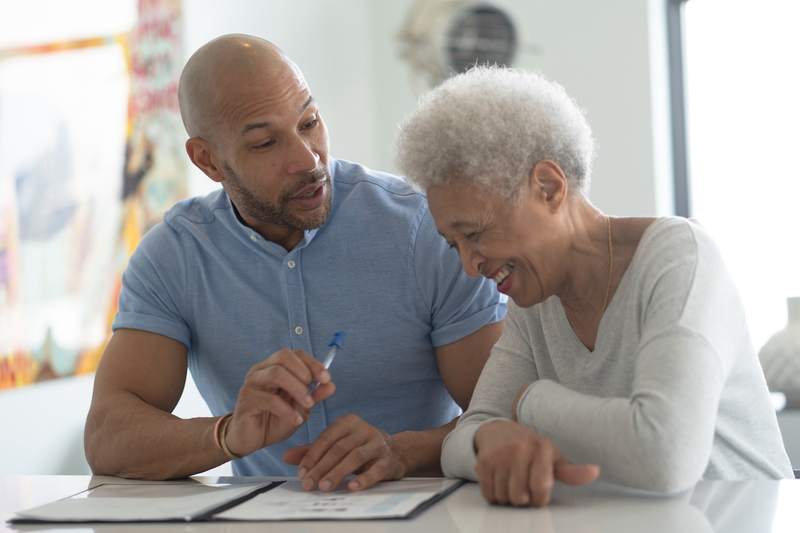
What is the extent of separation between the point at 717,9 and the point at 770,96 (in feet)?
1.43

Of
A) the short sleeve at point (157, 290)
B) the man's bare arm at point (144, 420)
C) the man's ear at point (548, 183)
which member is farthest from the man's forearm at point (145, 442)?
the man's ear at point (548, 183)

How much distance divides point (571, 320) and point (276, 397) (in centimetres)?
46

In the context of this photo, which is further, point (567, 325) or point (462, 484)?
point (567, 325)

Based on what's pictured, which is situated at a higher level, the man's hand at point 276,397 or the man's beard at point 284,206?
the man's beard at point 284,206

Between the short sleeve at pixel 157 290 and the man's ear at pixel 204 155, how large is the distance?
0.45 ft

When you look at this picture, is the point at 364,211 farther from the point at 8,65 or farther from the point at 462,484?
the point at 8,65

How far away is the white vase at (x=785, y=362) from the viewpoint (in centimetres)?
292

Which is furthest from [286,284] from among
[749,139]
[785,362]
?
[749,139]

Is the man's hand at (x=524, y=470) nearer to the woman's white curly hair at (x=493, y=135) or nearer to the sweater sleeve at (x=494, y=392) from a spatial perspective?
the sweater sleeve at (x=494, y=392)

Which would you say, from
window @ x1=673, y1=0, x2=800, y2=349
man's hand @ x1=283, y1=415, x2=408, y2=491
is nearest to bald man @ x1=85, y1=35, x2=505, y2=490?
man's hand @ x1=283, y1=415, x2=408, y2=491

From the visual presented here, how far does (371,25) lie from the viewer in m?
5.05

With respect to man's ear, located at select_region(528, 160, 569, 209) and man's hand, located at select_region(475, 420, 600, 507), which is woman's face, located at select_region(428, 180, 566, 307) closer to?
man's ear, located at select_region(528, 160, 569, 209)

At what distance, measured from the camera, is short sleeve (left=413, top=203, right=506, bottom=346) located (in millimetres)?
1993

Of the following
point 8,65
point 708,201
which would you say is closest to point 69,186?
point 8,65
